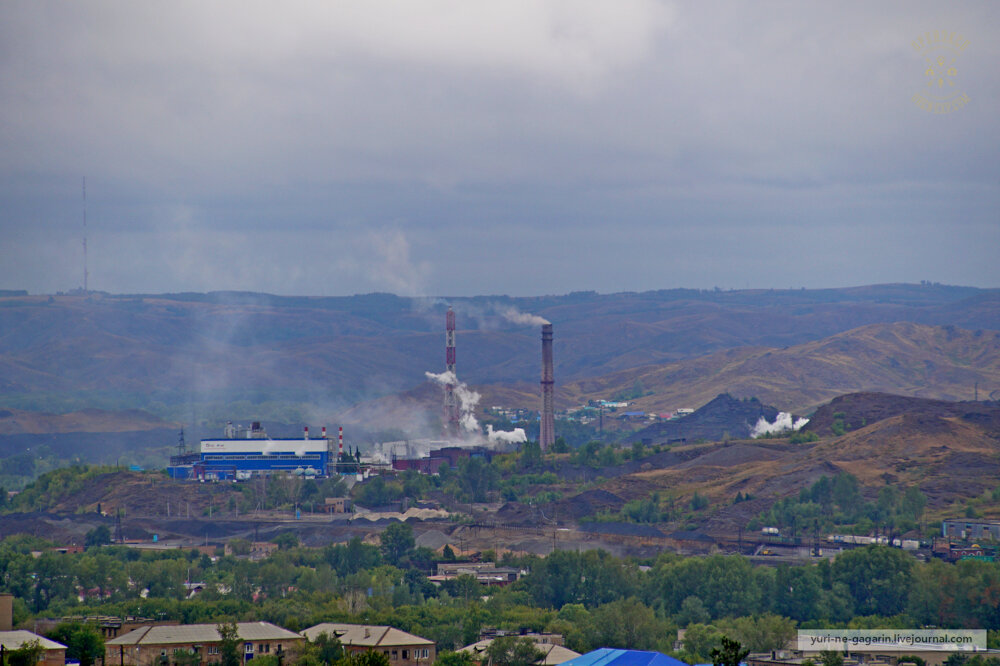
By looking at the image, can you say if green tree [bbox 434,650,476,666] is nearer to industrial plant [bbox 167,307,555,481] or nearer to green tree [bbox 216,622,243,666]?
green tree [bbox 216,622,243,666]

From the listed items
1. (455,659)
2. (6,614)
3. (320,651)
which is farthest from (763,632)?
(6,614)

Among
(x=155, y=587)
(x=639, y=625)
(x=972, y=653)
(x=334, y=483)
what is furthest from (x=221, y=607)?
(x=334, y=483)

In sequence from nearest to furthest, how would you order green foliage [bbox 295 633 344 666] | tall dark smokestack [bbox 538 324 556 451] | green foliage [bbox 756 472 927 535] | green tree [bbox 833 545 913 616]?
green foliage [bbox 295 633 344 666] < green tree [bbox 833 545 913 616] < green foliage [bbox 756 472 927 535] < tall dark smokestack [bbox 538 324 556 451]

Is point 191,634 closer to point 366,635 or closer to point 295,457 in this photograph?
point 366,635

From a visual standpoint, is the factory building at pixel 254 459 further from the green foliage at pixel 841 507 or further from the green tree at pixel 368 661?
the green tree at pixel 368 661

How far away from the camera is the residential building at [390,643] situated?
63.5m

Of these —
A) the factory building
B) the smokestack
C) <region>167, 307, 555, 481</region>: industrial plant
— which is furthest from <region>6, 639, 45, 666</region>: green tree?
the factory building

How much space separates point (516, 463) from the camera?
16088cm

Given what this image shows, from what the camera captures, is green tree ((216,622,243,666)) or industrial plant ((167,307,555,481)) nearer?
green tree ((216,622,243,666))

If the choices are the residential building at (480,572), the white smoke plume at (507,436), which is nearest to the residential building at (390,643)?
the residential building at (480,572)

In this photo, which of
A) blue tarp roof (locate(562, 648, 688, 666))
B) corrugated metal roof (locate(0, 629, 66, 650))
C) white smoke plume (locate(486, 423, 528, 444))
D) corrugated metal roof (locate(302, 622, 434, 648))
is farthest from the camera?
white smoke plume (locate(486, 423, 528, 444))

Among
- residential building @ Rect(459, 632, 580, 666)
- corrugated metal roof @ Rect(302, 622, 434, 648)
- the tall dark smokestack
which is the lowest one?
residential building @ Rect(459, 632, 580, 666)

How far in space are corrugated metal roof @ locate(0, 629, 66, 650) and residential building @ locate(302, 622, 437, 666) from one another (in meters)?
10.1

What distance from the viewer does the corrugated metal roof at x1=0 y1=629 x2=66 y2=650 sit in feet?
189
